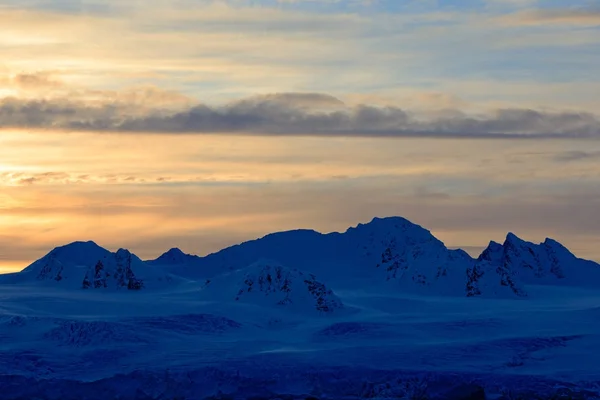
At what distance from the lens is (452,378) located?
132 metres

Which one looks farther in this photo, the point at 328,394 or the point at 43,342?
the point at 43,342

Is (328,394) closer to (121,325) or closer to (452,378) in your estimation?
(452,378)

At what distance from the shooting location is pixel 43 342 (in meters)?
165

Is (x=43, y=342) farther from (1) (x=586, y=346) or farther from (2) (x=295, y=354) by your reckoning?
(1) (x=586, y=346)

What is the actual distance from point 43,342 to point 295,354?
39.8 meters

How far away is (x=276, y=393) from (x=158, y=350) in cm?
3766

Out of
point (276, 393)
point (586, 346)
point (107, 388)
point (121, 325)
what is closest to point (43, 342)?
point (121, 325)

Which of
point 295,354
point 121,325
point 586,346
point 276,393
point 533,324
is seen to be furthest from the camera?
point 533,324

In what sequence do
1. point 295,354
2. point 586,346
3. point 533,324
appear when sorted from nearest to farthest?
point 295,354 < point 586,346 < point 533,324

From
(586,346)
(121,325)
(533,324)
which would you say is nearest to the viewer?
(586,346)

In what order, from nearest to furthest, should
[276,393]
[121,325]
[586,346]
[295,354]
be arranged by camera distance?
[276,393]
[295,354]
[586,346]
[121,325]

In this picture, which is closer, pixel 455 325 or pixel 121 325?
pixel 121 325

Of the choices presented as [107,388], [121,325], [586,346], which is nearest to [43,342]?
[121,325]

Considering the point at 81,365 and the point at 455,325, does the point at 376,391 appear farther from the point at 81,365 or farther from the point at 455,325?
the point at 455,325
